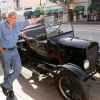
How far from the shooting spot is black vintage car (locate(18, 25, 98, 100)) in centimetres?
515

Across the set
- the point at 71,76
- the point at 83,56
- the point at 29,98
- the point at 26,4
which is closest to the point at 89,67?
the point at 83,56

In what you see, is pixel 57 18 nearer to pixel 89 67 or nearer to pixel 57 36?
pixel 57 36

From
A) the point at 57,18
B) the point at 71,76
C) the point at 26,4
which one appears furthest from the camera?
the point at 26,4

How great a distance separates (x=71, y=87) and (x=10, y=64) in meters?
1.24

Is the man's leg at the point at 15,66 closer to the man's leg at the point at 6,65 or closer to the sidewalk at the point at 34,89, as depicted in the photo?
the man's leg at the point at 6,65

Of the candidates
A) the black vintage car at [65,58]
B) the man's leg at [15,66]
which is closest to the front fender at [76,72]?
the black vintage car at [65,58]

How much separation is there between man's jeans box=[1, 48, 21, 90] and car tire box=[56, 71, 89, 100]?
0.85 m

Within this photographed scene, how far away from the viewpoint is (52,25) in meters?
6.62

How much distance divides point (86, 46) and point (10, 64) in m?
1.49

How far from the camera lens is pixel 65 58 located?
5953 millimetres

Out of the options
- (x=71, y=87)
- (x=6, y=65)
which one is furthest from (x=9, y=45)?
(x=71, y=87)

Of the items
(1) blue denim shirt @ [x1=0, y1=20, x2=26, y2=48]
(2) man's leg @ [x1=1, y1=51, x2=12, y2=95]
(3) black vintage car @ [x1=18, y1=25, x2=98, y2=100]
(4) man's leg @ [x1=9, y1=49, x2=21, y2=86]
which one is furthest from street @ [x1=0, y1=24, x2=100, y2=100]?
(1) blue denim shirt @ [x1=0, y1=20, x2=26, y2=48]

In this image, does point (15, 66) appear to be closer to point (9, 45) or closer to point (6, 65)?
point (6, 65)

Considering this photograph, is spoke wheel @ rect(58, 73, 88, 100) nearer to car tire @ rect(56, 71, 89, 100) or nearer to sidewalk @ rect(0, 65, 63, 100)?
car tire @ rect(56, 71, 89, 100)
